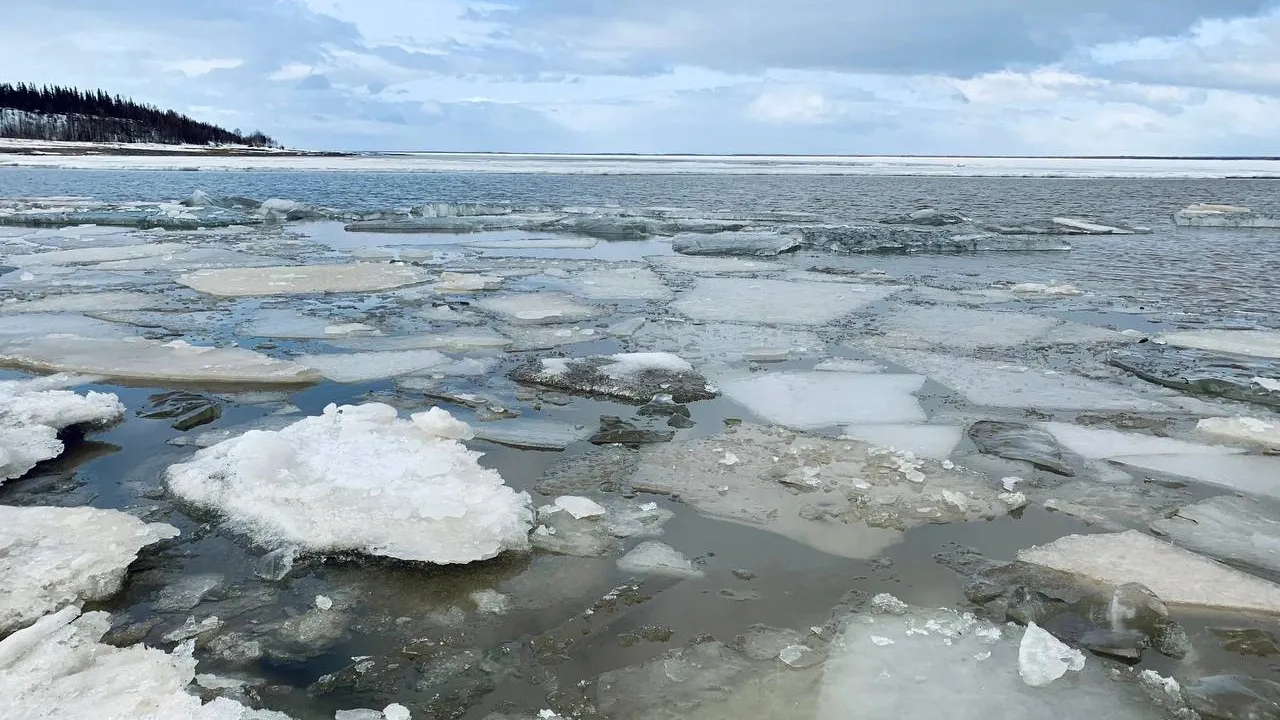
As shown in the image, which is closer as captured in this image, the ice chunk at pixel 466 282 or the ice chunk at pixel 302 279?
the ice chunk at pixel 302 279

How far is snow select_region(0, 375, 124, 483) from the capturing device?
3.32m

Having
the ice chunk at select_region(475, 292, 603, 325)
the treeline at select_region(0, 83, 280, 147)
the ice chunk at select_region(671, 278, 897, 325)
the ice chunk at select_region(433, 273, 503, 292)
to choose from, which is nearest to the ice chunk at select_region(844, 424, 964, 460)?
the ice chunk at select_region(671, 278, 897, 325)

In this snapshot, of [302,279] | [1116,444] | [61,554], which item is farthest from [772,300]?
[61,554]

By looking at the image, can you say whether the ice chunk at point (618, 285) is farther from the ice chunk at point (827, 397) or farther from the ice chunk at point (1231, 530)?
the ice chunk at point (1231, 530)

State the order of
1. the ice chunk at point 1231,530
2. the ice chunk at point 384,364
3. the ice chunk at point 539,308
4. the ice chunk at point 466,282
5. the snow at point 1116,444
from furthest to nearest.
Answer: the ice chunk at point 466,282, the ice chunk at point 539,308, the ice chunk at point 384,364, the snow at point 1116,444, the ice chunk at point 1231,530

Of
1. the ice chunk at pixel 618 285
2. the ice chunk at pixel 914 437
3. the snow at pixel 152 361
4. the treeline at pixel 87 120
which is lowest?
the ice chunk at pixel 914 437

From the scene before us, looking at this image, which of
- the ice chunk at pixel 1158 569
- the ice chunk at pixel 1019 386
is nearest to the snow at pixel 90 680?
the ice chunk at pixel 1158 569

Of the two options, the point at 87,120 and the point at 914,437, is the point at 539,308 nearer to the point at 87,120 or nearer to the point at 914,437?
the point at 914,437

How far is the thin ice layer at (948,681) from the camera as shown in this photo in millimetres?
1978

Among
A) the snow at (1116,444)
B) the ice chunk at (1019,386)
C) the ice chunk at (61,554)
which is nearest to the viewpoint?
the ice chunk at (61,554)

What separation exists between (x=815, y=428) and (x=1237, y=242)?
1312 centimetres

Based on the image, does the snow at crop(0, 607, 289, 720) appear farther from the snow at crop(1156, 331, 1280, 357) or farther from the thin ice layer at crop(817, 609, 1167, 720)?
the snow at crop(1156, 331, 1280, 357)

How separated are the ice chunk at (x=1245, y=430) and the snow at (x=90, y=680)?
13.9ft

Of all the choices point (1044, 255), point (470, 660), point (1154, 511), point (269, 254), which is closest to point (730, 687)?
point (470, 660)
